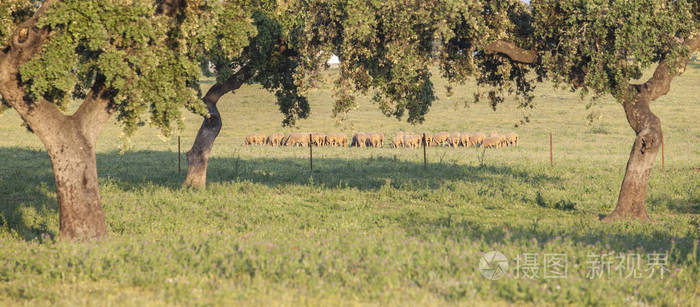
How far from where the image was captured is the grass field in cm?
827

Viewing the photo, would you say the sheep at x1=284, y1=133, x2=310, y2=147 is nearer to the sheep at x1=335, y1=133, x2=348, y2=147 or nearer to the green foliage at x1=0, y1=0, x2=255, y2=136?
the sheep at x1=335, y1=133, x2=348, y2=147

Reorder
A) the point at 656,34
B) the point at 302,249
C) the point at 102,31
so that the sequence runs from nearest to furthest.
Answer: the point at 302,249, the point at 102,31, the point at 656,34

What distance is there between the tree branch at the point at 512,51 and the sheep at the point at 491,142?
2472 centimetres

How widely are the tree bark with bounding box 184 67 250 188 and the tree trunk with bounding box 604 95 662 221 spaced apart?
11928 mm

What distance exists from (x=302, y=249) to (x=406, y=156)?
23533 millimetres

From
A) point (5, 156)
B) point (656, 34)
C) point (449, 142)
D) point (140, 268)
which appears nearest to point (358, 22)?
point (656, 34)

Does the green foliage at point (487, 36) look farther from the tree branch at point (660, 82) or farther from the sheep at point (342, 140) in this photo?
the sheep at point (342, 140)

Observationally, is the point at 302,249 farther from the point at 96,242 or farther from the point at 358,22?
the point at 358,22

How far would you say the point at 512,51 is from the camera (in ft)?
53.6

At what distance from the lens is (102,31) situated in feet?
38.0

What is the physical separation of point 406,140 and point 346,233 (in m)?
28.6

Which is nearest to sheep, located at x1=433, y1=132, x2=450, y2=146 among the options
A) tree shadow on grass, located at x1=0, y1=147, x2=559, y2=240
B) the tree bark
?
tree shadow on grass, located at x1=0, y1=147, x2=559, y2=240

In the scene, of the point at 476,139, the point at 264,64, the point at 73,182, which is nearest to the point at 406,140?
the point at 476,139

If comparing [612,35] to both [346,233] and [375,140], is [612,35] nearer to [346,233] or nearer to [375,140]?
[346,233]
